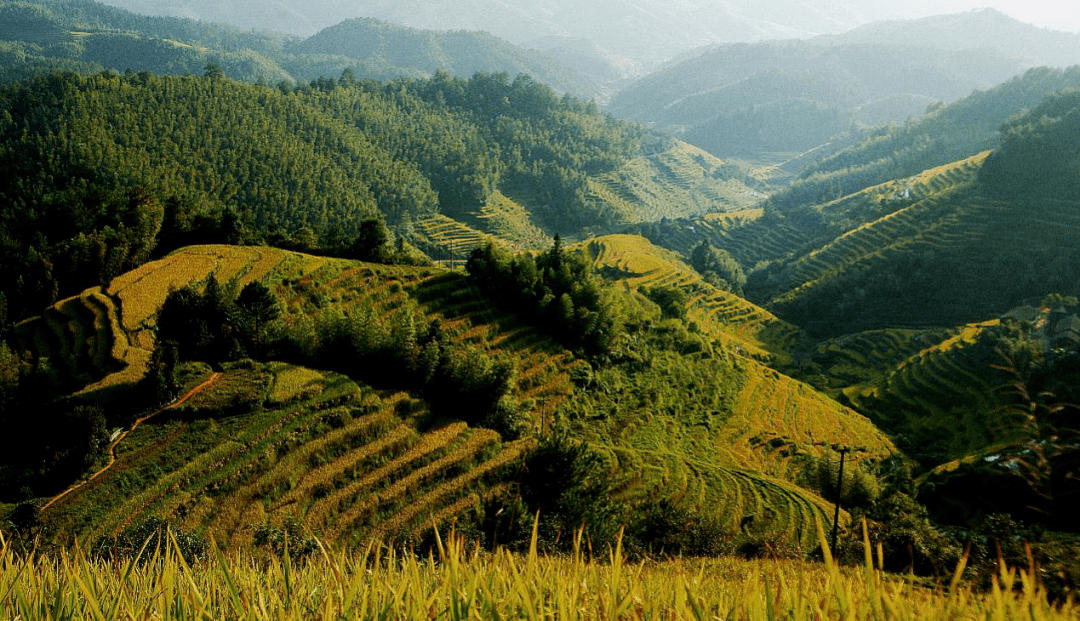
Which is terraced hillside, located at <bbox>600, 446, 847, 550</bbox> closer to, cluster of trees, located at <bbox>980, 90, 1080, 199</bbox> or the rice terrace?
the rice terrace

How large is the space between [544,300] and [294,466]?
20978 millimetres

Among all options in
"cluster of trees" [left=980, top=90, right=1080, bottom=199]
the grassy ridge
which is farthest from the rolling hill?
the grassy ridge

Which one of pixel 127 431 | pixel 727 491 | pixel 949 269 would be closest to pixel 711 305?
pixel 949 269

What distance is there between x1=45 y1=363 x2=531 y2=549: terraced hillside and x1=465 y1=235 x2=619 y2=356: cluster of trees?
47.3 feet

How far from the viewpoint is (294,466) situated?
20.2 metres

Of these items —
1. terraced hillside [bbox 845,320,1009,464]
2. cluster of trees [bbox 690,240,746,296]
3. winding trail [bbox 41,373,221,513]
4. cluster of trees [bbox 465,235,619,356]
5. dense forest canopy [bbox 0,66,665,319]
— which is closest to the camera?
winding trail [bbox 41,373,221,513]

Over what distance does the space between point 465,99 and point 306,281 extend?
17253cm

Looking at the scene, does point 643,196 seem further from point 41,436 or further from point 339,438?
point 41,436

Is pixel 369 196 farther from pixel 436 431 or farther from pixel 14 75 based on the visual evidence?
pixel 14 75

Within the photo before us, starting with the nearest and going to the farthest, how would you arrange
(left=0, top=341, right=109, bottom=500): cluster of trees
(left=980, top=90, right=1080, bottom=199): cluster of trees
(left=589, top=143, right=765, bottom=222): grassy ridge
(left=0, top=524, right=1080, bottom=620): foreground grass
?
(left=0, top=524, right=1080, bottom=620): foreground grass < (left=0, top=341, right=109, bottom=500): cluster of trees < (left=980, top=90, right=1080, bottom=199): cluster of trees < (left=589, top=143, right=765, bottom=222): grassy ridge

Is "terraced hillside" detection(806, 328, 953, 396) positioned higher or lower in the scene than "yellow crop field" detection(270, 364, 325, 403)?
lower

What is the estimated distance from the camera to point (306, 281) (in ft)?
106

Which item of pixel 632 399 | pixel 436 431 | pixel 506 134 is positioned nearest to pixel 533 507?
pixel 436 431

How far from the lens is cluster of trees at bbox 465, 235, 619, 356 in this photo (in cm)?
3841
